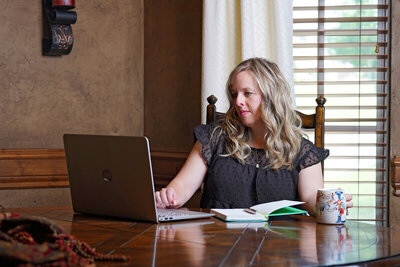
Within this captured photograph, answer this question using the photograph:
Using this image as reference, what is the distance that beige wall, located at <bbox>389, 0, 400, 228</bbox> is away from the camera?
99.9 inches

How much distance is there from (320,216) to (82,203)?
0.72 m

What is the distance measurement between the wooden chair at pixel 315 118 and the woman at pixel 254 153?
0.06 metres

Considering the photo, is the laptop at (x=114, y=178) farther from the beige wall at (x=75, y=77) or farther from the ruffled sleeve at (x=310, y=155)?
the beige wall at (x=75, y=77)

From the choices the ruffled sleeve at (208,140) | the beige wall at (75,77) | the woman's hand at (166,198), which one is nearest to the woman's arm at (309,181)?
the ruffled sleeve at (208,140)

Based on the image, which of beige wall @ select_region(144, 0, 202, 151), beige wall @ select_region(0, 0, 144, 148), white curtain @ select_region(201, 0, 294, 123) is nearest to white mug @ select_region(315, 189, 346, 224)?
white curtain @ select_region(201, 0, 294, 123)

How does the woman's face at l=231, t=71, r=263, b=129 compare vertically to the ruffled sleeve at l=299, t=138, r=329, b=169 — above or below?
above

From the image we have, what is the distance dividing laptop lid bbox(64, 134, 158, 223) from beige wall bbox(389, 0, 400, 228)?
1.43 m

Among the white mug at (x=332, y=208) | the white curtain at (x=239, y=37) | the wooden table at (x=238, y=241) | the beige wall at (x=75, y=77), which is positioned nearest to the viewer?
the wooden table at (x=238, y=241)

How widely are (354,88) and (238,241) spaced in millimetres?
1538

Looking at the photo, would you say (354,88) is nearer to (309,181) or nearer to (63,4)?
(309,181)

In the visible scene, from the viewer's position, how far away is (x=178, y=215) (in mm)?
1640

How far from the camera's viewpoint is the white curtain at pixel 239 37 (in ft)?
8.20

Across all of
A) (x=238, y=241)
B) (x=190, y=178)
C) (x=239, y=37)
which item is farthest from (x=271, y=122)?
(x=238, y=241)

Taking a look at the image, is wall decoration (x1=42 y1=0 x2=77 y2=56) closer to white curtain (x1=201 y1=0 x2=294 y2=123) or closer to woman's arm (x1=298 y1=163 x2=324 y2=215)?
white curtain (x1=201 y1=0 x2=294 y2=123)
